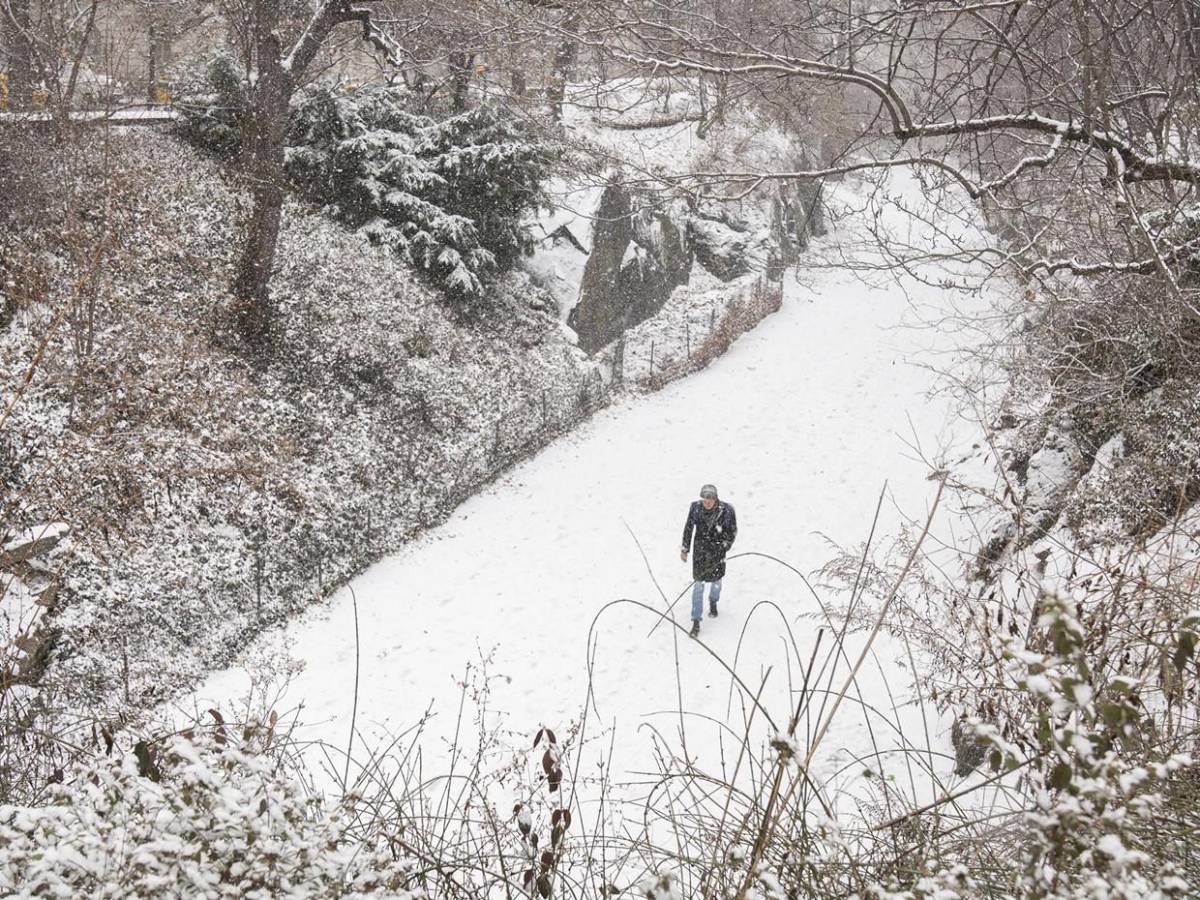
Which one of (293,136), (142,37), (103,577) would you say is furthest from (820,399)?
(142,37)

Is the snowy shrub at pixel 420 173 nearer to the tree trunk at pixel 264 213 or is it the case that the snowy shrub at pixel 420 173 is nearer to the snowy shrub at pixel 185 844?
the tree trunk at pixel 264 213

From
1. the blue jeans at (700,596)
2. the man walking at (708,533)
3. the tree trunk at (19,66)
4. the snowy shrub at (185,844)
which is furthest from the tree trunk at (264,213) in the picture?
the snowy shrub at (185,844)

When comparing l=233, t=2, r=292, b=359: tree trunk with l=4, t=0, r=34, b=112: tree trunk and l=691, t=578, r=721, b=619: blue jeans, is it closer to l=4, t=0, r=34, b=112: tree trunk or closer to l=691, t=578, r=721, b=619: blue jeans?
l=4, t=0, r=34, b=112: tree trunk

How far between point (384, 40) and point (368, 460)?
17.9 ft

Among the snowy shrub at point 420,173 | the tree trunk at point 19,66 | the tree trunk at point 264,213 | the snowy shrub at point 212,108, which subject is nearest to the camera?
the tree trunk at point 19,66

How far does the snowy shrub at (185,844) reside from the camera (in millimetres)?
1434

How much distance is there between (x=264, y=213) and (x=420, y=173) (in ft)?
11.2

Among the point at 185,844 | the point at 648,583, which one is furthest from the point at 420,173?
the point at 185,844

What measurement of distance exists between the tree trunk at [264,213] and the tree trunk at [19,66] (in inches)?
95.1

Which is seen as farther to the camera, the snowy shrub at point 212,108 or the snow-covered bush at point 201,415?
the snowy shrub at point 212,108

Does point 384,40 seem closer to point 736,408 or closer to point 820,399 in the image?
point 736,408

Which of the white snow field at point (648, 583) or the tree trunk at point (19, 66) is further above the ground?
the tree trunk at point (19, 66)

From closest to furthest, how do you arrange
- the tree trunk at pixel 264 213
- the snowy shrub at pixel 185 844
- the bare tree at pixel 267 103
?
the snowy shrub at pixel 185 844, the bare tree at pixel 267 103, the tree trunk at pixel 264 213

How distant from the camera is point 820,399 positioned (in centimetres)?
1462
